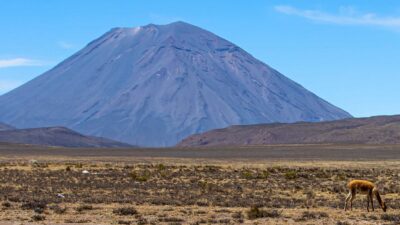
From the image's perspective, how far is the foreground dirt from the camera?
74.9ft

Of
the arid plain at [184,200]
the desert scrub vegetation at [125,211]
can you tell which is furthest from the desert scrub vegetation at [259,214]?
the desert scrub vegetation at [125,211]

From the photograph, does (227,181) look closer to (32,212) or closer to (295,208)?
(295,208)

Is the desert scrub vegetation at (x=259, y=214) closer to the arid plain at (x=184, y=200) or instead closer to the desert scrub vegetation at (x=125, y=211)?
the arid plain at (x=184, y=200)

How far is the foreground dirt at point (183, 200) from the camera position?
22.8 m

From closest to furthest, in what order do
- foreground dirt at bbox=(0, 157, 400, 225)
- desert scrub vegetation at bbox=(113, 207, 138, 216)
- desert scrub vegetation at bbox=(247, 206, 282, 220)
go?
foreground dirt at bbox=(0, 157, 400, 225)
desert scrub vegetation at bbox=(247, 206, 282, 220)
desert scrub vegetation at bbox=(113, 207, 138, 216)

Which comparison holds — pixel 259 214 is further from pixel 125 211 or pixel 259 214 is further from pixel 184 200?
A: pixel 184 200

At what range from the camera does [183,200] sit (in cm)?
2895

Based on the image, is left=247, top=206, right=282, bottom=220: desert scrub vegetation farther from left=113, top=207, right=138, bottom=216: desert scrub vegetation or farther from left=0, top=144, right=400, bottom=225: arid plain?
left=113, top=207, right=138, bottom=216: desert scrub vegetation

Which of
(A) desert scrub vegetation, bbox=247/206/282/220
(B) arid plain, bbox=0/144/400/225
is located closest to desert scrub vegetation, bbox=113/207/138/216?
(B) arid plain, bbox=0/144/400/225

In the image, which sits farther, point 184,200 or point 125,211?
point 184,200

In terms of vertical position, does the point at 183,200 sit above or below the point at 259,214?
above

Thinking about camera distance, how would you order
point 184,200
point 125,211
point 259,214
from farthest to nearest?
point 184,200 → point 125,211 → point 259,214

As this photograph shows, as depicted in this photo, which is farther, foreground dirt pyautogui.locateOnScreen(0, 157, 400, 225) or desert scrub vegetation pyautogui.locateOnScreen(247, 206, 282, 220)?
desert scrub vegetation pyautogui.locateOnScreen(247, 206, 282, 220)

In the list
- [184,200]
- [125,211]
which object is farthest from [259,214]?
[184,200]
